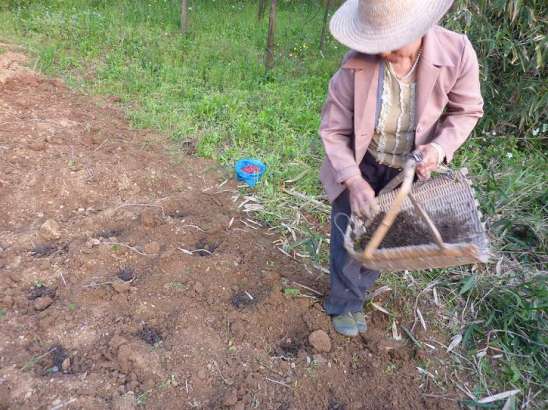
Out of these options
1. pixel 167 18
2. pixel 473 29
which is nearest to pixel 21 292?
pixel 473 29

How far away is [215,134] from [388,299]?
6.74 ft

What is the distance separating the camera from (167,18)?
637 cm

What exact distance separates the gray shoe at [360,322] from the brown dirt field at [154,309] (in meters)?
0.05

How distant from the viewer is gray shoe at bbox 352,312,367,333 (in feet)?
7.67

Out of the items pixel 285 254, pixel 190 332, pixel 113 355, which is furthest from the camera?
pixel 285 254

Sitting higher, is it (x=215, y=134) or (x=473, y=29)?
(x=473, y=29)

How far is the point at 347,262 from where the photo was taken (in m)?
2.08

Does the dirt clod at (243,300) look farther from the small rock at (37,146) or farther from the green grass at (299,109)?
the small rock at (37,146)

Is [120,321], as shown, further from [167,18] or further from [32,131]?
[167,18]

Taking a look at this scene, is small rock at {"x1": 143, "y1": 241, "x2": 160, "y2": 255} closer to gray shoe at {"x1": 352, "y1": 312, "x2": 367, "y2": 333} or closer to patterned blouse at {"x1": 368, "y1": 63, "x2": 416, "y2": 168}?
gray shoe at {"x1": 352, "y1": 312, "x2": 367, "y2": 333}

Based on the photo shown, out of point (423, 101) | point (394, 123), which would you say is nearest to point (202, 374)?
point (394, 123)

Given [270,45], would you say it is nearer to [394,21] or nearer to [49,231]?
[49,231]

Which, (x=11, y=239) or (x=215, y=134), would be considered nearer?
(x=11, y=239)

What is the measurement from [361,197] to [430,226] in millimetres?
277
